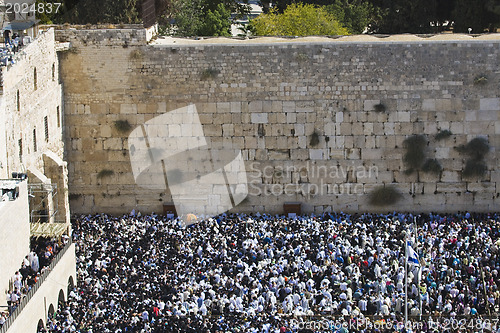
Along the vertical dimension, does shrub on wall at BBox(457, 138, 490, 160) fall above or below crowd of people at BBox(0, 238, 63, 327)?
above

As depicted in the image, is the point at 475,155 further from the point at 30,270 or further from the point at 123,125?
the point at 30,270

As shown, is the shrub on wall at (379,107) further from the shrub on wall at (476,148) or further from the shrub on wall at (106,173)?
the shrub on wall at (106,173)

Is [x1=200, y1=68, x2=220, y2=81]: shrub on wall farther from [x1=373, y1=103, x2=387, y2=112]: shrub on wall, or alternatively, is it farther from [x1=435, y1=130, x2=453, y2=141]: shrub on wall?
[x1=435, y1=130, x2=453, y2=141]: shrub on wall

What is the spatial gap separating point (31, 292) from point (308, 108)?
36.0 feet

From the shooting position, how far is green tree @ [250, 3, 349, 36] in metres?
43.6

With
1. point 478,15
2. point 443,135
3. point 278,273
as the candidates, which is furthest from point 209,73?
point 478,15

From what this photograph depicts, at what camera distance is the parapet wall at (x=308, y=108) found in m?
33.8

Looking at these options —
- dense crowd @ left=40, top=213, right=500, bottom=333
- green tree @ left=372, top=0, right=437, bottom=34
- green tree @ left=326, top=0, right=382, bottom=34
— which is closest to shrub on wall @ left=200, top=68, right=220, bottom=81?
dense crowd @ left=40, top=213, right=500, bottom=333

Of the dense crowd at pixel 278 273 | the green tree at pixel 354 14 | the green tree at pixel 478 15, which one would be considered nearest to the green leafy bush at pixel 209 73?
the dense crowd at pixel 278 273

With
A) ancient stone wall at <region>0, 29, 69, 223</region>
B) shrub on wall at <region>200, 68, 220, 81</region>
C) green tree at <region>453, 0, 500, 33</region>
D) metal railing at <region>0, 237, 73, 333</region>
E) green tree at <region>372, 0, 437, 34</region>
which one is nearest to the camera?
metal railing at <region>0, 237, 73, 333</region>

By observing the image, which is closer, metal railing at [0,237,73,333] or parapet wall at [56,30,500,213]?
metal railing at [0,237,73,333]

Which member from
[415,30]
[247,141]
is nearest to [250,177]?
[247,141]

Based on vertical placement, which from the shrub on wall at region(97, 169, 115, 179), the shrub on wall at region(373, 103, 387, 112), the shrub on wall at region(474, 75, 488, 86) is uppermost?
the shrub on wall at region(474, 75, 488, 86)

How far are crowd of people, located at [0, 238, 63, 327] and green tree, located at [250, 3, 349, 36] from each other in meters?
16.8
